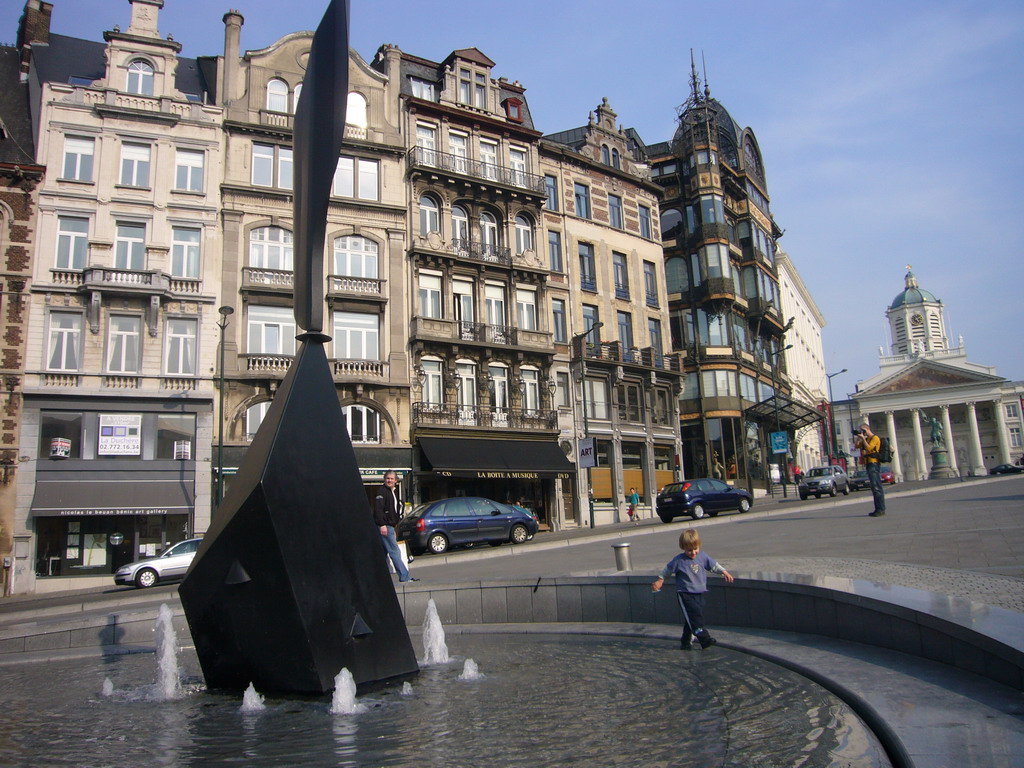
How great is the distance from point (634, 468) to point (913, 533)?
85.5 feet

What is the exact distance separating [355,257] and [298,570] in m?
27.0

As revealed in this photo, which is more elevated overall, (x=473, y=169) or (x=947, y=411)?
(x=473, y=169)

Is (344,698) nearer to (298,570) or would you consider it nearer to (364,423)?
(298,570)

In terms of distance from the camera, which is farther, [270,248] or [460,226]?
[460,226]

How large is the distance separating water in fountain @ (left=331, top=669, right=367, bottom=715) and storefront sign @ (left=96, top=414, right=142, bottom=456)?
2337cm

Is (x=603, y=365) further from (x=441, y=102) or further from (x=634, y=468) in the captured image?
(x=441, y=102)

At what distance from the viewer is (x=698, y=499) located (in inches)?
1065

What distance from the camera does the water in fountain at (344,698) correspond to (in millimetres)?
5551

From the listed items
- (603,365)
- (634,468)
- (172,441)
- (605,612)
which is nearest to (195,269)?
(172,441)

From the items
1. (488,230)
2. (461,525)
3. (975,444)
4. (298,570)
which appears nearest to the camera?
(298,570)

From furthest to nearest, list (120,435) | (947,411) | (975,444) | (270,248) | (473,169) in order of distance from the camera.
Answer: (947,411) < (975,444) < (473,169) < (270,248) < (120,435)

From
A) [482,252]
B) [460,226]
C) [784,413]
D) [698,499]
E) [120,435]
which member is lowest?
[698,499]

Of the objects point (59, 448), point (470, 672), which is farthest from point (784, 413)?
point (470, 672)

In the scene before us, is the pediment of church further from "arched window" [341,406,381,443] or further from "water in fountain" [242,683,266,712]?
"water in fountain" [242,683,266,712]
